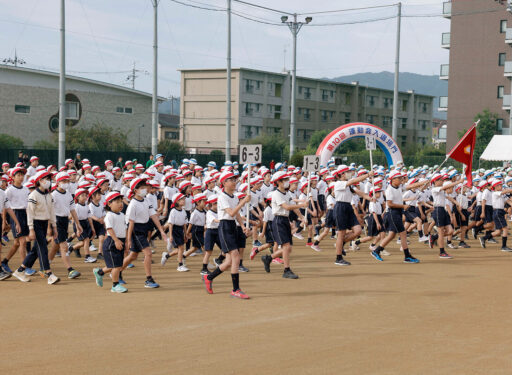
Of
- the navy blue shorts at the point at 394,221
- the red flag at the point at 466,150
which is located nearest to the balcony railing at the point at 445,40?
the red flag at the point at 466,150

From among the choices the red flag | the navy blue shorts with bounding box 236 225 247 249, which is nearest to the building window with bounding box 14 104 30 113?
the red flag

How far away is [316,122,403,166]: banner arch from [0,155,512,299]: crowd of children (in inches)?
442

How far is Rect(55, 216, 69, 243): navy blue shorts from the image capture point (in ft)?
39.6

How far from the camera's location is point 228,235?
10.5m

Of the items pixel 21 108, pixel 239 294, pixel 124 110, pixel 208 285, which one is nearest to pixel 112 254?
pixel 208 285

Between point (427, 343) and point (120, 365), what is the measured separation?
11.7 feet

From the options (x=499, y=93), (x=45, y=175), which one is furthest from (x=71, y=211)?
(x=499, y=93)

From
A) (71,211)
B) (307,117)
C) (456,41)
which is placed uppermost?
(456,41)

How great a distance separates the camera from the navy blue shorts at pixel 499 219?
17203 mm

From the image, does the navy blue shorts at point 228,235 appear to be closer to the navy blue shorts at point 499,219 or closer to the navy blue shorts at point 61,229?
the navy blue shorts at point 61,229

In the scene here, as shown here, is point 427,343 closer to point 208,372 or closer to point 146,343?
point 208,372

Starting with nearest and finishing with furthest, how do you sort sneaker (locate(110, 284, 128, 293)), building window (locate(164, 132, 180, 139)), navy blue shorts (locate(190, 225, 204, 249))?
sneaker (locate(110, 284, 128, 293)) < navy blue shorts (locate(190, 225, 204, 249)) < building window (locate(164, 132, 180, 139))

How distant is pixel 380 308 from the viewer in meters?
9.45

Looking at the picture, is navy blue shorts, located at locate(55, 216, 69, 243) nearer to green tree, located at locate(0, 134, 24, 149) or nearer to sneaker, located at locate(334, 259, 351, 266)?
sneaker, located at locate(334, 259, 351, 266)
